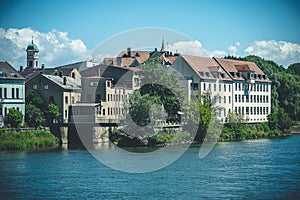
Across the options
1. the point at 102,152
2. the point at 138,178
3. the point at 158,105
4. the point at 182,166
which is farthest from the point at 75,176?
the point at 158,105

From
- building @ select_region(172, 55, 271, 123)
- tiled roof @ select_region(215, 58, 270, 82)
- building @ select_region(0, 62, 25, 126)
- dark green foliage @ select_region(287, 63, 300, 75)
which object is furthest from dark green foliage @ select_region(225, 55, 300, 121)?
dark green foliage @ select_region(287, 63, 300, 75)

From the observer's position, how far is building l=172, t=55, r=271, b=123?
80312 millimetres

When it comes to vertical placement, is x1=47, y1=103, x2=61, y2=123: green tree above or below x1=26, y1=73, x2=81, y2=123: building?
below

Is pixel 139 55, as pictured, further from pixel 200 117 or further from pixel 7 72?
pixel 7 72

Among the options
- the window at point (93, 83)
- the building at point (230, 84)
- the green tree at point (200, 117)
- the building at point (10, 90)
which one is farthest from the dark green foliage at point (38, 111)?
the building at point (230, 84)

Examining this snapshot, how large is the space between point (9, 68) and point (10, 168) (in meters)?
25.2

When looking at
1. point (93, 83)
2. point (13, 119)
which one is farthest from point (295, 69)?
point (13, 119)

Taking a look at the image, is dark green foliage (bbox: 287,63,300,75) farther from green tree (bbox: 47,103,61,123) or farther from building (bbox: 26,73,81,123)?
green tree (bbox: 47,103,61,123)

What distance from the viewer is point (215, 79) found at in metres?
82.7

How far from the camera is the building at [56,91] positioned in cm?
7081

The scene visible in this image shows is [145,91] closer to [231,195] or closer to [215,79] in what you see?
[215,79]

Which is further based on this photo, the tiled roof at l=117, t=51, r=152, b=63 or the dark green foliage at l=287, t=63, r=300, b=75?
the dark green foliage at l=287, t=63, r=300, b=75

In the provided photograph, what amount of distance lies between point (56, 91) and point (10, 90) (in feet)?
21.2

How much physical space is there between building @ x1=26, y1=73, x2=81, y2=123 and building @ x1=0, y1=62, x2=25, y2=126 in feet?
14.7
